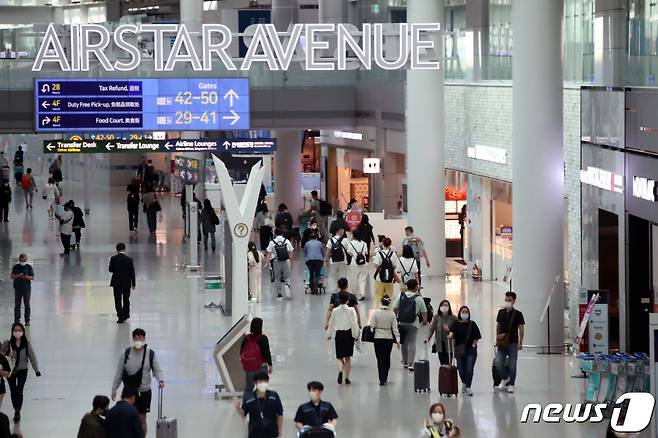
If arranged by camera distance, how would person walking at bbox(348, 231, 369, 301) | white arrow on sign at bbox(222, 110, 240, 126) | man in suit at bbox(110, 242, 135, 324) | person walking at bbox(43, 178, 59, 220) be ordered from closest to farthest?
man in suit at bbox(110, 242, 135, 324)
person walking at bbox(348, 231, 369, 301)
white arrow on sign at bbox(222, 110, 240, 126)
person walking at bbox(43, 178, 59, 220)

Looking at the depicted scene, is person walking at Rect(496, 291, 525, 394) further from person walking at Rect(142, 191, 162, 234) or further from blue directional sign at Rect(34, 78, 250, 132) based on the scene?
person walking at Rect(142, 191, 162, 234)

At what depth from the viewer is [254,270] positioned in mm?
28078

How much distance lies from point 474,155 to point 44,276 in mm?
10240

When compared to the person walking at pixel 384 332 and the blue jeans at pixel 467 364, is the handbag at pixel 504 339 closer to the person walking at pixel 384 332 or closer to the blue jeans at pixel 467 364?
the blue jeans at pixel 467 364

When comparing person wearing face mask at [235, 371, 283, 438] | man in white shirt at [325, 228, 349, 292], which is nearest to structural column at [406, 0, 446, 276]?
man in white shirt at [325, 228, 349, 292]

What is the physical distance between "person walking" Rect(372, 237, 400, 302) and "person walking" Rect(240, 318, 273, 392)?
26.2 ft

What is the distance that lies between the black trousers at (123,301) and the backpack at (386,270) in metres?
4.51

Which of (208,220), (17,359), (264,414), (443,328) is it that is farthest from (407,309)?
(208,220)

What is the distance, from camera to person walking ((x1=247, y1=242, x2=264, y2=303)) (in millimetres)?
27547

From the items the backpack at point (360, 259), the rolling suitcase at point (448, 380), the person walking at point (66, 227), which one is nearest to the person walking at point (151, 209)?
the person walking at point (66, 227)

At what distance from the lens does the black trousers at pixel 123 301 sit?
2542 cm

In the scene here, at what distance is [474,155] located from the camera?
32.0 meters

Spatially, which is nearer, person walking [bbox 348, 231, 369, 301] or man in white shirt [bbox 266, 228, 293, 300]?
man in white shirt [bbox 266, 228, 293, 300]

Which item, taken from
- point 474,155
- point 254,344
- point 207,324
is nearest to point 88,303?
point 207,324
